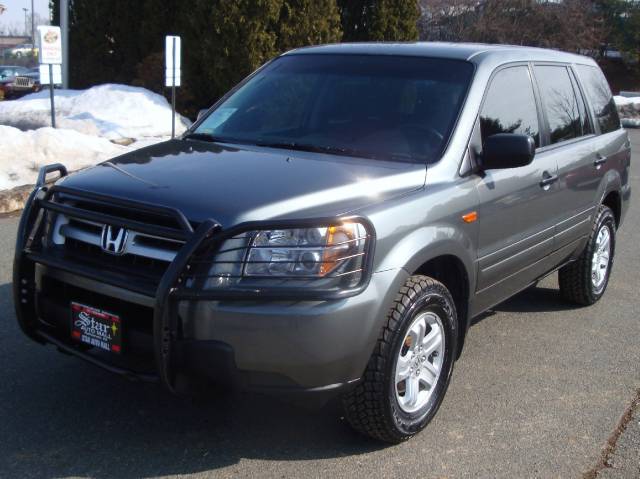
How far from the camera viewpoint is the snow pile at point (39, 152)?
982 cm

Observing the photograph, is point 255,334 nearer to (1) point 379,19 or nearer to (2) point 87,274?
(2) point 87,274

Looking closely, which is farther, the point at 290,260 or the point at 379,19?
the point at 379,19

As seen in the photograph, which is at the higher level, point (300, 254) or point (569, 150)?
point (569, 150)

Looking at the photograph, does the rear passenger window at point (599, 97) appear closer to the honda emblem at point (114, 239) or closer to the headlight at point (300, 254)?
the headlight at point (300, 254)

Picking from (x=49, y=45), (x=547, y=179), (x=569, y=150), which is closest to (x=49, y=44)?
(x=49, y=45)

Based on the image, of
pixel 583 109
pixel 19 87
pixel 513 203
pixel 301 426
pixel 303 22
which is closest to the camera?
pixel 301 426

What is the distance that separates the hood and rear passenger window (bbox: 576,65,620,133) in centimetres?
258

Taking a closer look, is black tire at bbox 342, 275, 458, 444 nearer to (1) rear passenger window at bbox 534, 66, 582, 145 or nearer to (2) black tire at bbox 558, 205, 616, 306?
(1) rear passenger window at bbox 534, 66, 582, 145

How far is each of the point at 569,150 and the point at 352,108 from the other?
1648 mm

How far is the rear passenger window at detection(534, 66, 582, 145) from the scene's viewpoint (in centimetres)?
512

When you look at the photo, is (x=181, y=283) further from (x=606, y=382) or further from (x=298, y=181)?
(x=606, y=382)

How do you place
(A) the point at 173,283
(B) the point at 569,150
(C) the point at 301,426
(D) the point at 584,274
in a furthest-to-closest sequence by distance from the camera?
(D) the point at 584,274 → (B) the point at 569,150 → (C) the point at 301,426 → (A) the point at 173,283

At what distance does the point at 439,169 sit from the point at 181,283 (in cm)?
148

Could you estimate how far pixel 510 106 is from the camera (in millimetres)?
4668
